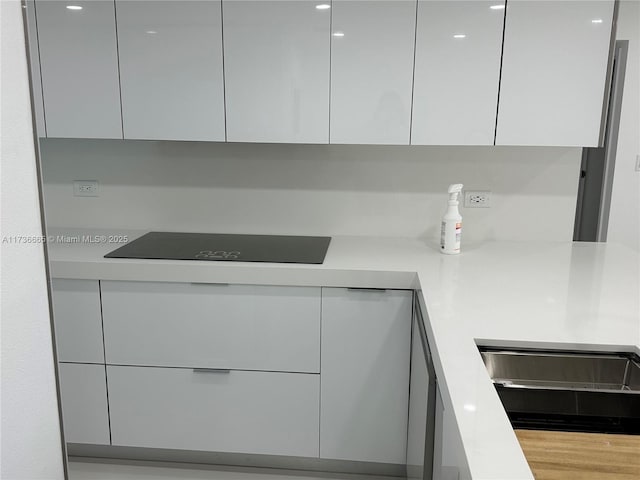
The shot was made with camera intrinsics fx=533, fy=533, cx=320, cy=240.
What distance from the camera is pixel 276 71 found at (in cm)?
215

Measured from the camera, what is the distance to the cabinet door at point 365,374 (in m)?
2.04

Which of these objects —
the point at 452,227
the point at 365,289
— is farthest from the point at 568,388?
the point at 452,227

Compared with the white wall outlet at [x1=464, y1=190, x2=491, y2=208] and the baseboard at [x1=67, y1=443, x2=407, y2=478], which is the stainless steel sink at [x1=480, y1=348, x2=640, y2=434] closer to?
the baseboard at [x1=67, y1=443, x2=407, y2=478]

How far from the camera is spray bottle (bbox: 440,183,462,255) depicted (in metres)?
2.17

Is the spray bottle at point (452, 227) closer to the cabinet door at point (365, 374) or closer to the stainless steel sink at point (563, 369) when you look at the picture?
the cabinet door at point (365, 374)

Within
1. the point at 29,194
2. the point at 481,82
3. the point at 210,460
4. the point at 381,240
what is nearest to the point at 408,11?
the point at 481,82

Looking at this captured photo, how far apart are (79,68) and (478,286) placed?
1815 mm

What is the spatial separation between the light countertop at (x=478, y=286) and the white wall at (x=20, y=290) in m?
0.83

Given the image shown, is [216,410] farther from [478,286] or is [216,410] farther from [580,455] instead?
[580,455]

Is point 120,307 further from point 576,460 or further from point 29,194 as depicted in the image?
point 576,460

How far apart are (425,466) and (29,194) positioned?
1.20 metres

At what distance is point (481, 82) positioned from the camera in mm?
2098

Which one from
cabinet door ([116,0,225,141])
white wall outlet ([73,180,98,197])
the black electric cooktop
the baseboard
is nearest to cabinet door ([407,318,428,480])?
the baseboard

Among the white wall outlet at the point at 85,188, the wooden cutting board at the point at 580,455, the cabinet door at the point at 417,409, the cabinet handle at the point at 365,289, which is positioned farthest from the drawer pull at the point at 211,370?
the wooden cutting board at the point at 580,455
